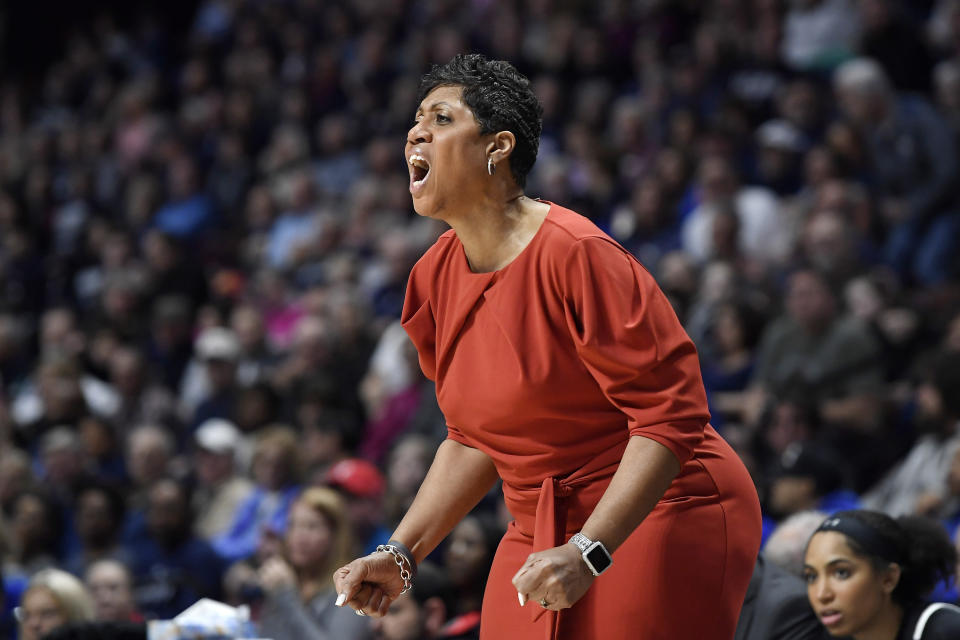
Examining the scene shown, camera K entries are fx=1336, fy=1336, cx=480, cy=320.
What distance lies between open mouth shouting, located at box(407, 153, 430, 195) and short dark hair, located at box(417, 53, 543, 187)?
0.13m

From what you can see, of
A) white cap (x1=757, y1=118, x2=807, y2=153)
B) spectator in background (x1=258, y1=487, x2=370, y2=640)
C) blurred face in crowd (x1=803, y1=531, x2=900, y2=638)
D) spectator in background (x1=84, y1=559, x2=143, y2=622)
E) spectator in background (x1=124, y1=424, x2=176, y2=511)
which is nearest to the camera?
blurred face in crowd (x1=803, y1=531, x2=900, y2=638)

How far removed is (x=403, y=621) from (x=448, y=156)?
217cm

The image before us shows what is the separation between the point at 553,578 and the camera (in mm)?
2062

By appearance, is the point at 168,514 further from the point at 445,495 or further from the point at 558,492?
the point at 558,492

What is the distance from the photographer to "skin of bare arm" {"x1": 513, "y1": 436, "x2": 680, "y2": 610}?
2.06 metres

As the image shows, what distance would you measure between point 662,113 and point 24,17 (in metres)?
7.94

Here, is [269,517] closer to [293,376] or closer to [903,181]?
[293,376]

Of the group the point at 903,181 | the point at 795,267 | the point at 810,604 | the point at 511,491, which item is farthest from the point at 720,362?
the point at 511,491

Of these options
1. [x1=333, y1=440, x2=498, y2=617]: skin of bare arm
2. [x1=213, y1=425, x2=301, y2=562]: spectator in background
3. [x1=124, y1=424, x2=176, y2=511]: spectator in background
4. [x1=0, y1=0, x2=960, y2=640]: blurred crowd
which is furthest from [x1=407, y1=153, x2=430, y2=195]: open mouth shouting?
[x1=124, y1=424, x2=176, y2=511]: spectator in background

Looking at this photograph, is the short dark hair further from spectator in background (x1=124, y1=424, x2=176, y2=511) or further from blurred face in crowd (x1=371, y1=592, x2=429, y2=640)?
spectator in background (x1=124, y1=424, x2=176, y2=511)

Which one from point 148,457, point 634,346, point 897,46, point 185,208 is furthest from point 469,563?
point 185,208

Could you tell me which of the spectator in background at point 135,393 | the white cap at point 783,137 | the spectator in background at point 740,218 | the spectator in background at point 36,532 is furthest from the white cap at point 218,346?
the white cap at point 783,137

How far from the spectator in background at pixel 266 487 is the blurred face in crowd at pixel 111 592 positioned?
145cm

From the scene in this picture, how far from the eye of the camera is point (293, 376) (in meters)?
7.76
